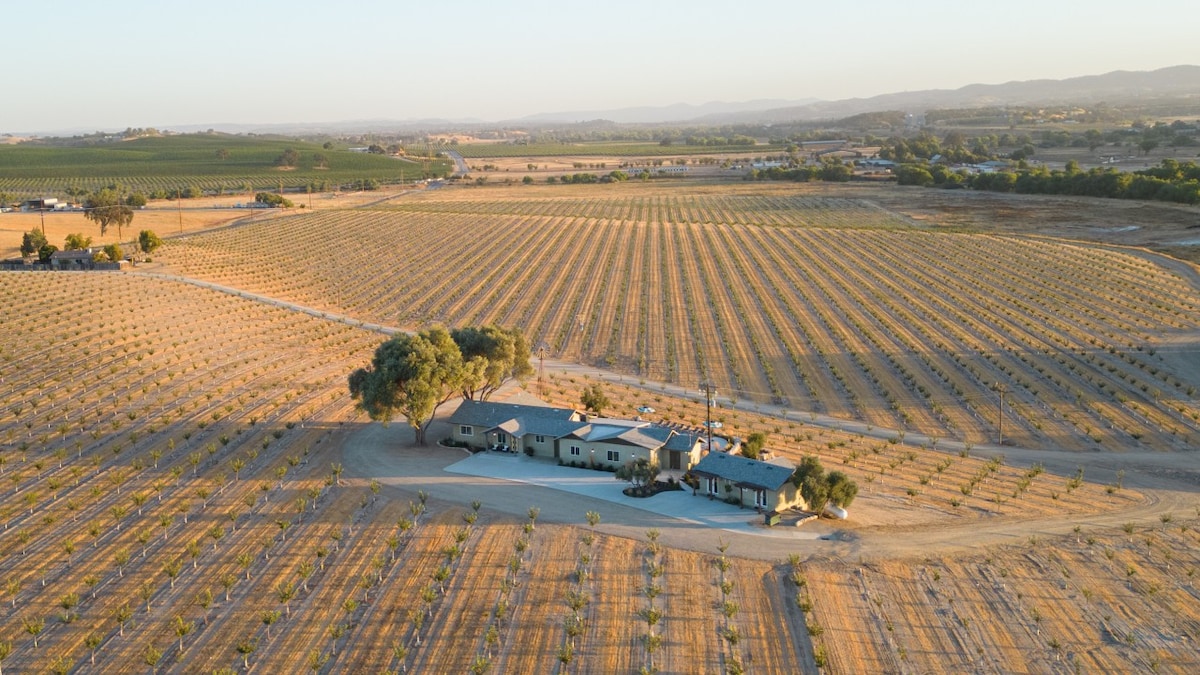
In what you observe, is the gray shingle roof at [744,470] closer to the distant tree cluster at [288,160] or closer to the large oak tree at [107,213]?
the large oak tree at [107,213]

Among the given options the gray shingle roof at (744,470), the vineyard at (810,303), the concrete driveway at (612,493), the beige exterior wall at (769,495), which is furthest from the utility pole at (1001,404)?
the concrete driveway at (612,493)

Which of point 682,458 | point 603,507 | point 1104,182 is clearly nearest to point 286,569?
point 603,507

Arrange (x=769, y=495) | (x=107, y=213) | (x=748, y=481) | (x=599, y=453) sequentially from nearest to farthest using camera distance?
1. (x=769, y=495)
2. (x=748, y=481)
3. (x=599, y=453)
4. (x=107, y=213)

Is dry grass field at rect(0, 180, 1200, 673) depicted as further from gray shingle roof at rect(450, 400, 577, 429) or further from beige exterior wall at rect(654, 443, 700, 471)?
beige exterior wall at rect(654, 443, 700, 471)

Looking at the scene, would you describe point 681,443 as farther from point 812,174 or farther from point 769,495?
point 812,174

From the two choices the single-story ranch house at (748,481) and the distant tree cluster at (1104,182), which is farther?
the distant tree cluster at (1104,182)

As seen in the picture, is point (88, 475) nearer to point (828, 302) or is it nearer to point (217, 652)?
point (217, 652)

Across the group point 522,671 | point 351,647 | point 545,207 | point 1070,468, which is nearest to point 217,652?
point 351,647
